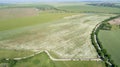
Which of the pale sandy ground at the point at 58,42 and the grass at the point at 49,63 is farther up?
the grass at the point at 49,63

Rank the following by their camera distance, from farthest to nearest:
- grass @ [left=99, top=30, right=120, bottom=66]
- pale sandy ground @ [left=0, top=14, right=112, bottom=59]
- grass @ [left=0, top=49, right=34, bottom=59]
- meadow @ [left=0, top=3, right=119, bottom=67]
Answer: pale sandy ground @ [left=0, top=14, right=112, bottom=59] < grass @ [left=0, top=49, right=34, bottom=59] < grass @ [left=99, top=30, right=120, bottom=66] < meadow @ [left=0, top=3, right=119, bottom=67]

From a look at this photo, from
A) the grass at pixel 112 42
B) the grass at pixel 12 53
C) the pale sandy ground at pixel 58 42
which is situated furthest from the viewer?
the pale sandy ground at pixel 58 42

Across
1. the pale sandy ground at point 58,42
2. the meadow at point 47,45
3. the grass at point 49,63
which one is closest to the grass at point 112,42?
the meadow at point 47,45

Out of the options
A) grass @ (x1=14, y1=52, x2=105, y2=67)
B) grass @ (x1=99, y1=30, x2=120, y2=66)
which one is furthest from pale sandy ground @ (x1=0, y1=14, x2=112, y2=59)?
grass @ (x1=99, y1=30, x2=120, y2=66)

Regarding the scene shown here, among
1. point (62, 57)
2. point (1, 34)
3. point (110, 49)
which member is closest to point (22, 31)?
point (1, 34)

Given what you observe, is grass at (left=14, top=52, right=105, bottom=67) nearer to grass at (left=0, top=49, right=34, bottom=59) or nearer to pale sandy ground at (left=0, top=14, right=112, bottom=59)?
pale sandy ground at (left=0, top=14, right=112, bottom=59)

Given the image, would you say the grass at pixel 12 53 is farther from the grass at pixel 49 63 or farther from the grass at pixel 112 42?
the grass at pixel 112 42

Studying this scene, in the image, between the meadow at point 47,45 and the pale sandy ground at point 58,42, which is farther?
the pale sandy ground at point 58,42

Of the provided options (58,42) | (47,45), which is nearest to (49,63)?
(47,45)
